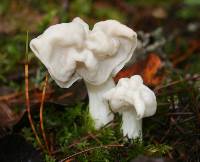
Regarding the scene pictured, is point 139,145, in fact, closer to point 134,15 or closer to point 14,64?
point 14,64

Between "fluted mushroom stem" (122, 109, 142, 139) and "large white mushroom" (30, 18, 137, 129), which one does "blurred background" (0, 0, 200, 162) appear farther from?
"large white mushroom" (30, 18, 137, 129)

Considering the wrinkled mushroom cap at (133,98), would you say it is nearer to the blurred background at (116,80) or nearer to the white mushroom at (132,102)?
the white mushroom at (132,102)

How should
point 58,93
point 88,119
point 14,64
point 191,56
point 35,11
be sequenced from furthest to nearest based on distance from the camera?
point 35,11 → point 191,56 → point 14,64 → point 58,93 → point 88,119

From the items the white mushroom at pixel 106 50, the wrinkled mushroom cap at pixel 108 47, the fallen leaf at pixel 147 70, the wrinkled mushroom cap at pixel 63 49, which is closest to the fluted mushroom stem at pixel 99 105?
the white mushroom at pixel 106 50

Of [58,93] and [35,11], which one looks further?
[35,11]

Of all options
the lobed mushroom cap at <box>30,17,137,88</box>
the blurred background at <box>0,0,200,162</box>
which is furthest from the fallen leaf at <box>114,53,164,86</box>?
the lobed mushroom cap at <box>30,17,137,88</box>

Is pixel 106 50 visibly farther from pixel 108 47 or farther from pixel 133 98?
pixel 133 98

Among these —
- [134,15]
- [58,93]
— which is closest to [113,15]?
[134,15]
